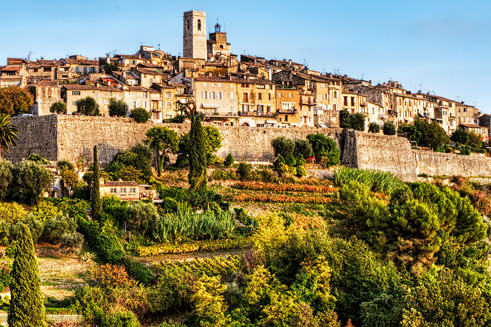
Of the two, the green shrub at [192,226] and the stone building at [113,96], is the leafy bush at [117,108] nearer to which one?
the stone building at [113,96]

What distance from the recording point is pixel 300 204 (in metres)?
49.8

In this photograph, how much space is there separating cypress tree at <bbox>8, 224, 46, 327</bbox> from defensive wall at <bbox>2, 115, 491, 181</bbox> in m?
→ 27.8

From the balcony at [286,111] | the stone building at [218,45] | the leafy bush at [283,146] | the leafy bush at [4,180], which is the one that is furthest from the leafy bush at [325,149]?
the stone building at [218,45]

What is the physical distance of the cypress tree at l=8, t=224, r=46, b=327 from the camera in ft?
78.5

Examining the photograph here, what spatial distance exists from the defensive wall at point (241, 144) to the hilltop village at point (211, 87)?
456 cm

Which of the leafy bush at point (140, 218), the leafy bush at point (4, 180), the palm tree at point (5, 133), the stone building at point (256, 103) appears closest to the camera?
the leafy bush at point (140, 218)

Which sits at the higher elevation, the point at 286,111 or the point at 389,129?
the point at 286,111

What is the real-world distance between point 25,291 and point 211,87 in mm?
44652

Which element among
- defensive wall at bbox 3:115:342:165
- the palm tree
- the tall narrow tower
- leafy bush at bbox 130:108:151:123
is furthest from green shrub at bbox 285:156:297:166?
the tall narrow tower

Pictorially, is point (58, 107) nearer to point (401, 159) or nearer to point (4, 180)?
point (4, 180)

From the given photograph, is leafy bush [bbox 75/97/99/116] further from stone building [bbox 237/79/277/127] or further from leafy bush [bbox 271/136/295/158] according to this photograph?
leafy bush [bbox 271/136/295/158]

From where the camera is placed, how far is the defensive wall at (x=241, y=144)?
173ft

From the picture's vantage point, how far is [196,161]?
158ft

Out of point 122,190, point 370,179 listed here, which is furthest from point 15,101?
point 370,179
